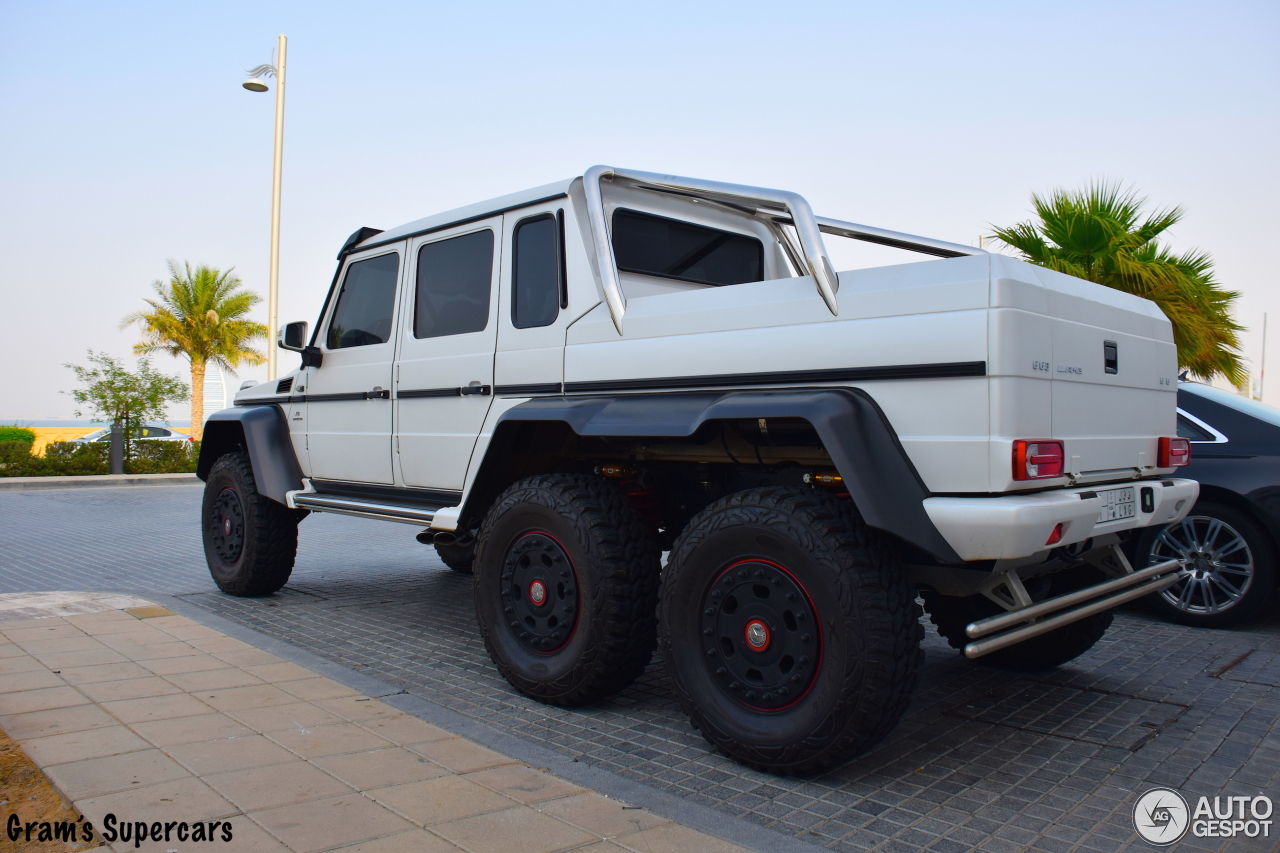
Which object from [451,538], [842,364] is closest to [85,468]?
[451,538]

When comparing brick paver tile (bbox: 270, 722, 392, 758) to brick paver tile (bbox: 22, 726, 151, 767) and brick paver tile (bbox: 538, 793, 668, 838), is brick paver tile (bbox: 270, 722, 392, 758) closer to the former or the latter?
brick paver tile (bbox: 22, 726, 151, 767)

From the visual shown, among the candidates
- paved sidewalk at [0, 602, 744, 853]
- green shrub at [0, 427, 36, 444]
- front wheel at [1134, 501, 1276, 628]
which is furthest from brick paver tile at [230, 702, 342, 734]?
green shrub at [0, 427, 36, 444]

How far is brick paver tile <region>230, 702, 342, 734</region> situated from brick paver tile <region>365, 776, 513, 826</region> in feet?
2.82

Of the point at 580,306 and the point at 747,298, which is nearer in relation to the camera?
the point at 747,298

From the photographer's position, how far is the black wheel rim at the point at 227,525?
6719 mm

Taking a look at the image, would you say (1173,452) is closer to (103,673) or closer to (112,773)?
(112,773)

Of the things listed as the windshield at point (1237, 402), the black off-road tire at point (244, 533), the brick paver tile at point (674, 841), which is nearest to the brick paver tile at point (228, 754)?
the brick paver tile at point (674, 841)

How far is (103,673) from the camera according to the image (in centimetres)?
457

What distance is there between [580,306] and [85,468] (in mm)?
19581

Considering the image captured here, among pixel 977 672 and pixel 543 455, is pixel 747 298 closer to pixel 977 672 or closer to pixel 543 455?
pixel 543 455

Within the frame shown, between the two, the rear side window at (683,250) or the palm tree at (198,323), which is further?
the palm tree at (198,323)

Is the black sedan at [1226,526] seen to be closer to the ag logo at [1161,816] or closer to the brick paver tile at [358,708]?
the ag logo at [1161,816]

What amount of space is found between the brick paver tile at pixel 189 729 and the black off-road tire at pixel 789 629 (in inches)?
71.2

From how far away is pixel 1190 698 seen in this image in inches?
171
